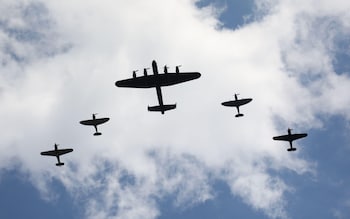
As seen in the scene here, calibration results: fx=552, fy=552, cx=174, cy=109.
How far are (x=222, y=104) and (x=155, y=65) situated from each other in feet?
64.6

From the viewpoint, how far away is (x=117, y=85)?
101625mm

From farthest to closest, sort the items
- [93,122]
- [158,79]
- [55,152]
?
[55,152]
[93,122]
[158,79]

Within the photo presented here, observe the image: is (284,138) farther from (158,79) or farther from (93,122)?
(93,122)

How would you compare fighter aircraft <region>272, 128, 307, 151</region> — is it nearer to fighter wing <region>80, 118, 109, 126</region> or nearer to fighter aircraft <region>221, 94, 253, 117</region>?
fighter aircraft <region>221, 94, 253, 117</region>

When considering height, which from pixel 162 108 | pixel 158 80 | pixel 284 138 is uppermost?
pixel 158 80

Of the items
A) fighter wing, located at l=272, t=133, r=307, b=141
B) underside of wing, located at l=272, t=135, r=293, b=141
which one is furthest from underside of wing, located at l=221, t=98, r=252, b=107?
fighter wing, located at l=272, t=133, r=307, b=141

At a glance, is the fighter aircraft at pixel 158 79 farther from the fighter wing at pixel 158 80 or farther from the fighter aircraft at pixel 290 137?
the fighter aircraft at pixel 290 137

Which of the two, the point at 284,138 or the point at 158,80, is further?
the point at 284,138

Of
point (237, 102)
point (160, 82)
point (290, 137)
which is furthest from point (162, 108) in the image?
point (290, 137)

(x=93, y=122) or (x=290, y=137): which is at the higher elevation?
(x=93, y=122)

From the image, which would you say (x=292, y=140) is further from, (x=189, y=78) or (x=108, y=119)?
(x=108, y=119)

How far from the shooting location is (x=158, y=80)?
100 metres

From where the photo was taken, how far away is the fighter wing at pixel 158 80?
99.6m

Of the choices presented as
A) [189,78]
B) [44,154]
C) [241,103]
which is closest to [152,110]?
[189,78]
